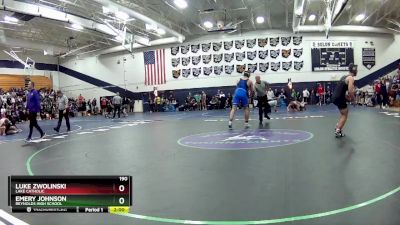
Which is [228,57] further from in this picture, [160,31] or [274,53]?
[160,31]

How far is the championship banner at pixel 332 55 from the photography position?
25094mm

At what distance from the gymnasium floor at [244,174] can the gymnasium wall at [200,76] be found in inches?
703

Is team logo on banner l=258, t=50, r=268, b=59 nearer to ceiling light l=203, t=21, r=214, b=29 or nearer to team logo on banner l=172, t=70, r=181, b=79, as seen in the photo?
ceiling light l=203, t=21, r=214, b=29

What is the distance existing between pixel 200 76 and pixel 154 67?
4.13 metres

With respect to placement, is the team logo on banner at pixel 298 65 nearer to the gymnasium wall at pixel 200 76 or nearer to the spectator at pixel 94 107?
the gymnasium wall at pixel 200 76

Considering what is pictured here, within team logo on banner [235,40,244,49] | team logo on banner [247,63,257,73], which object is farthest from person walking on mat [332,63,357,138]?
team logo on banner [235,40,244,49]

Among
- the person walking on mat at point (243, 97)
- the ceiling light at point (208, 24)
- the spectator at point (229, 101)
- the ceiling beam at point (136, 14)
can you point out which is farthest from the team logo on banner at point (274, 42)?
the person walking on mat at point (243, 97)

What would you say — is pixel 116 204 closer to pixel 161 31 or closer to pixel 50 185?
pixel 50 185

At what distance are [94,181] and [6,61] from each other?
30.6 metres

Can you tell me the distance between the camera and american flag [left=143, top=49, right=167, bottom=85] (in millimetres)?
28328

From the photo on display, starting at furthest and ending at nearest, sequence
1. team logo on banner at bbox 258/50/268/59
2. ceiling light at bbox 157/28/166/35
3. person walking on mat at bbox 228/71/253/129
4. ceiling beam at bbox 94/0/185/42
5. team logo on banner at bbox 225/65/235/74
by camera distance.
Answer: team logo on banner at bbox 225/65/235/74 → team logo on banner at bbox 258/50/268/59 → ceiling light at bbox 157/28/166/35 → ceiling beam at bbox 94/0/185/42 → person walking on mat at bbox 228/71/253/129

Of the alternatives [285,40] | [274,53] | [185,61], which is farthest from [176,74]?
[285,40]

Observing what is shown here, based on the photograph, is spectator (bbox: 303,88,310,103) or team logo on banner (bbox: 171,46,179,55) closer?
spectator (bbox: 303,88,310,103)
